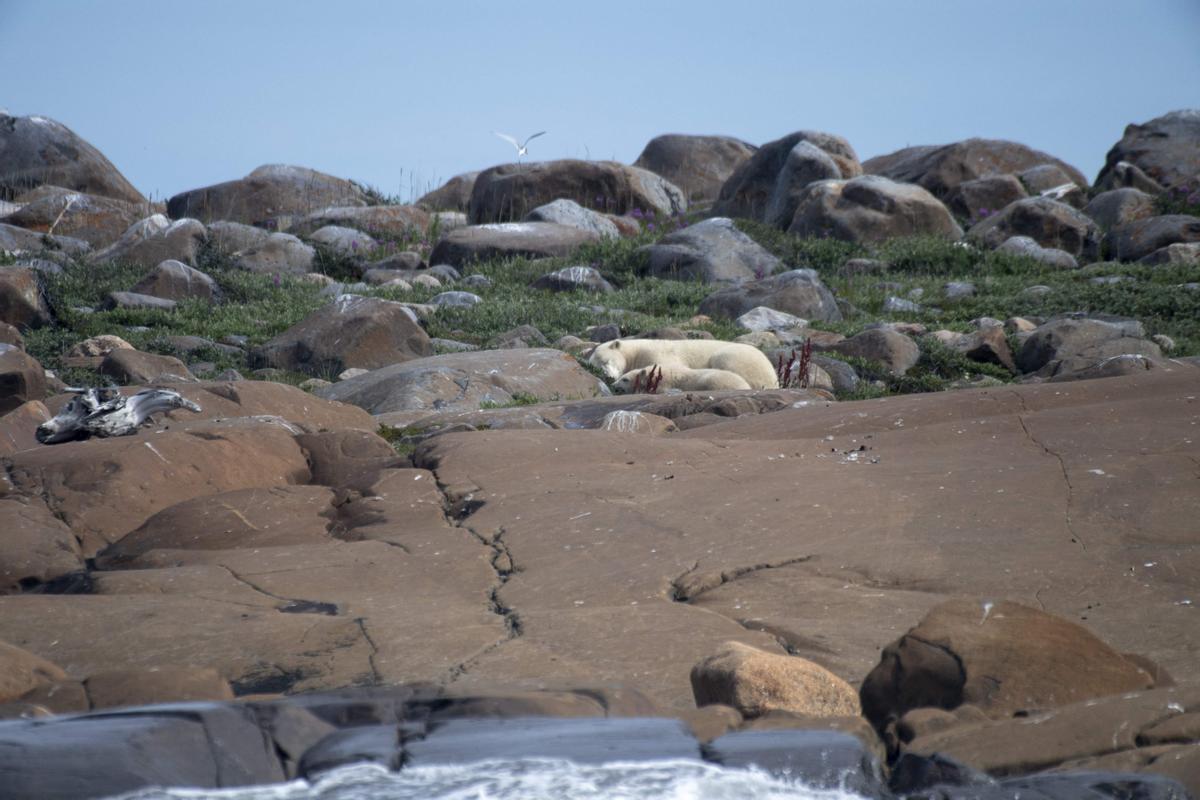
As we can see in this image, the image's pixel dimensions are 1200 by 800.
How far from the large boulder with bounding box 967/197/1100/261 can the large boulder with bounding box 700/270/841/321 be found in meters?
5.91

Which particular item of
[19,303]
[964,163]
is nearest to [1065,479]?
[19,303]

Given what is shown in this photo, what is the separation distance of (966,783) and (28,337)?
12.9 meters

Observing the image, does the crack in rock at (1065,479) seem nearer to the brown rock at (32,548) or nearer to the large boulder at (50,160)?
the brown rock at (32,548)

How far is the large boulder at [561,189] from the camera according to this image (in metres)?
25.1

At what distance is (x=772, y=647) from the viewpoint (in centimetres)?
389

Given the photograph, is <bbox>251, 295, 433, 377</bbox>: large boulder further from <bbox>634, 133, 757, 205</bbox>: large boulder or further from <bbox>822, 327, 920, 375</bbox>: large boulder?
<bbox>634, 133, 757, 205</bbox>: large boulder

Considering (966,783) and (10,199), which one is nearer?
(966,783)

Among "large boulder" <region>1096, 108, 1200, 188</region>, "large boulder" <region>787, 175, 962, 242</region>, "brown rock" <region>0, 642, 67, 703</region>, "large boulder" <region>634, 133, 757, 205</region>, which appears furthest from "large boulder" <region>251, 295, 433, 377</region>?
"large boulder" <region>634, 133, 757, 205</region>

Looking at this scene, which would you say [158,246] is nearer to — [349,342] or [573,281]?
[573,281]

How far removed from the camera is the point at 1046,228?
20609 mm

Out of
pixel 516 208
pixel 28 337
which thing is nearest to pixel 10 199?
pixel 516 208

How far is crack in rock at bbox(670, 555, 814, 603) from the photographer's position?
4582mm

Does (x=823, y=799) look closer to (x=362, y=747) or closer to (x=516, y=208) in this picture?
(x=362, y=747)

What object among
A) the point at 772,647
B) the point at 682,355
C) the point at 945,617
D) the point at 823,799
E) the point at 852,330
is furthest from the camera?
the point at 852,330
